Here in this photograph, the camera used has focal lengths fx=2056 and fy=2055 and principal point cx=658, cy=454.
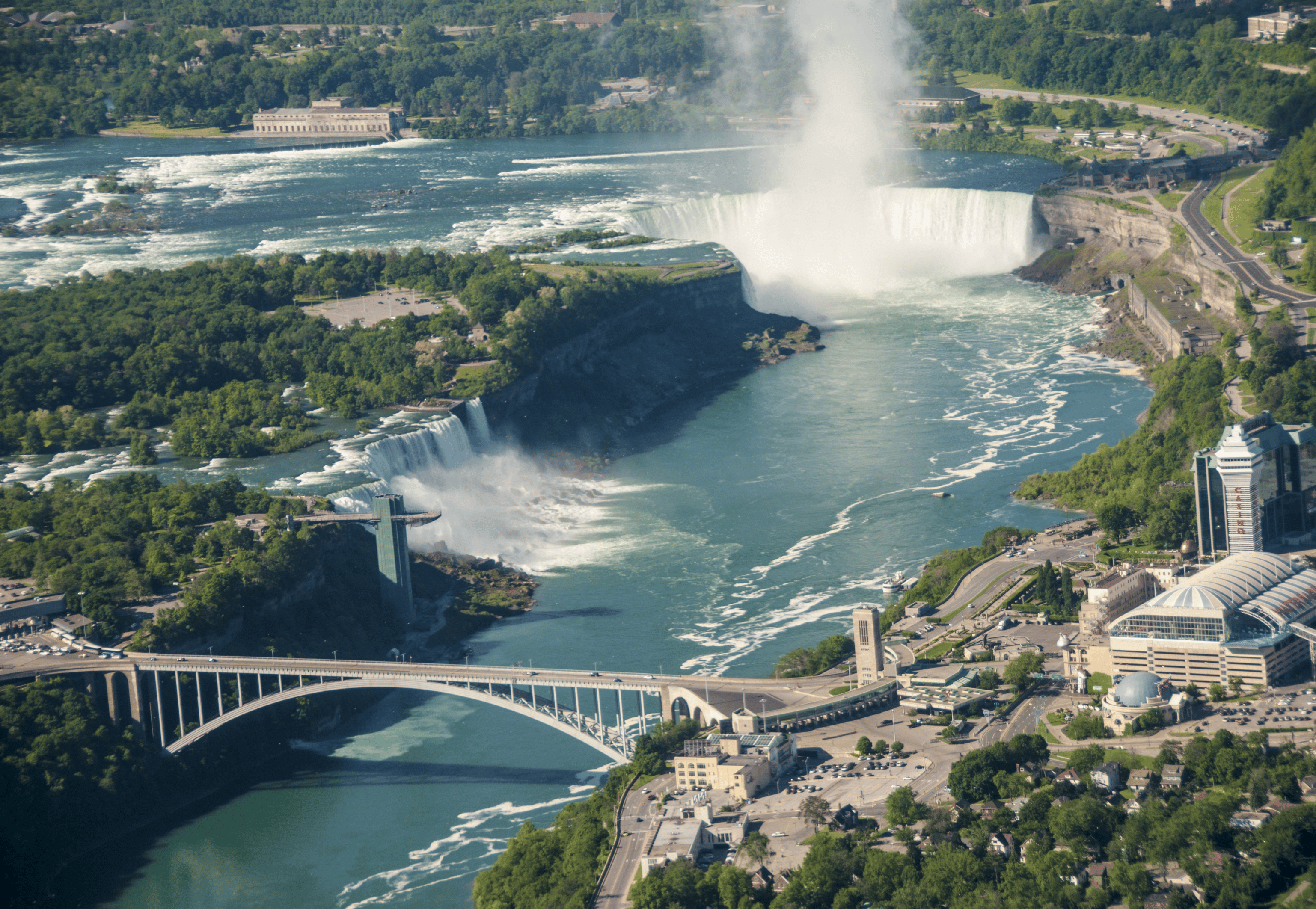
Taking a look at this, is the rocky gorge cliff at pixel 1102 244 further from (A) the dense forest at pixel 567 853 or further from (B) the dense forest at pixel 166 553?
(A) the dense forest at pixel 567 853

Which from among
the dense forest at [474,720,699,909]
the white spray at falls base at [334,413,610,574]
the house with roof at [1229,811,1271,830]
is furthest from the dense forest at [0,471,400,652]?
the house with roof at [1229,811,1271,830]

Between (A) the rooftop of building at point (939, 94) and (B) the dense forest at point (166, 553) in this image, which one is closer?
(B) the dense forest at point (166, 553)

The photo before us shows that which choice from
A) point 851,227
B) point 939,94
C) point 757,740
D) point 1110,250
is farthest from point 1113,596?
point 939,94

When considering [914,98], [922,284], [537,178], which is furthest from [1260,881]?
[914,98]

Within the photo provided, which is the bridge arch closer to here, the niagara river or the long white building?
the niagara river

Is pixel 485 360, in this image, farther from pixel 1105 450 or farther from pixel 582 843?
pixel 582 843

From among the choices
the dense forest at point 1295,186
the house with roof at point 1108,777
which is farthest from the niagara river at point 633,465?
the house with roof at point 1108,777
